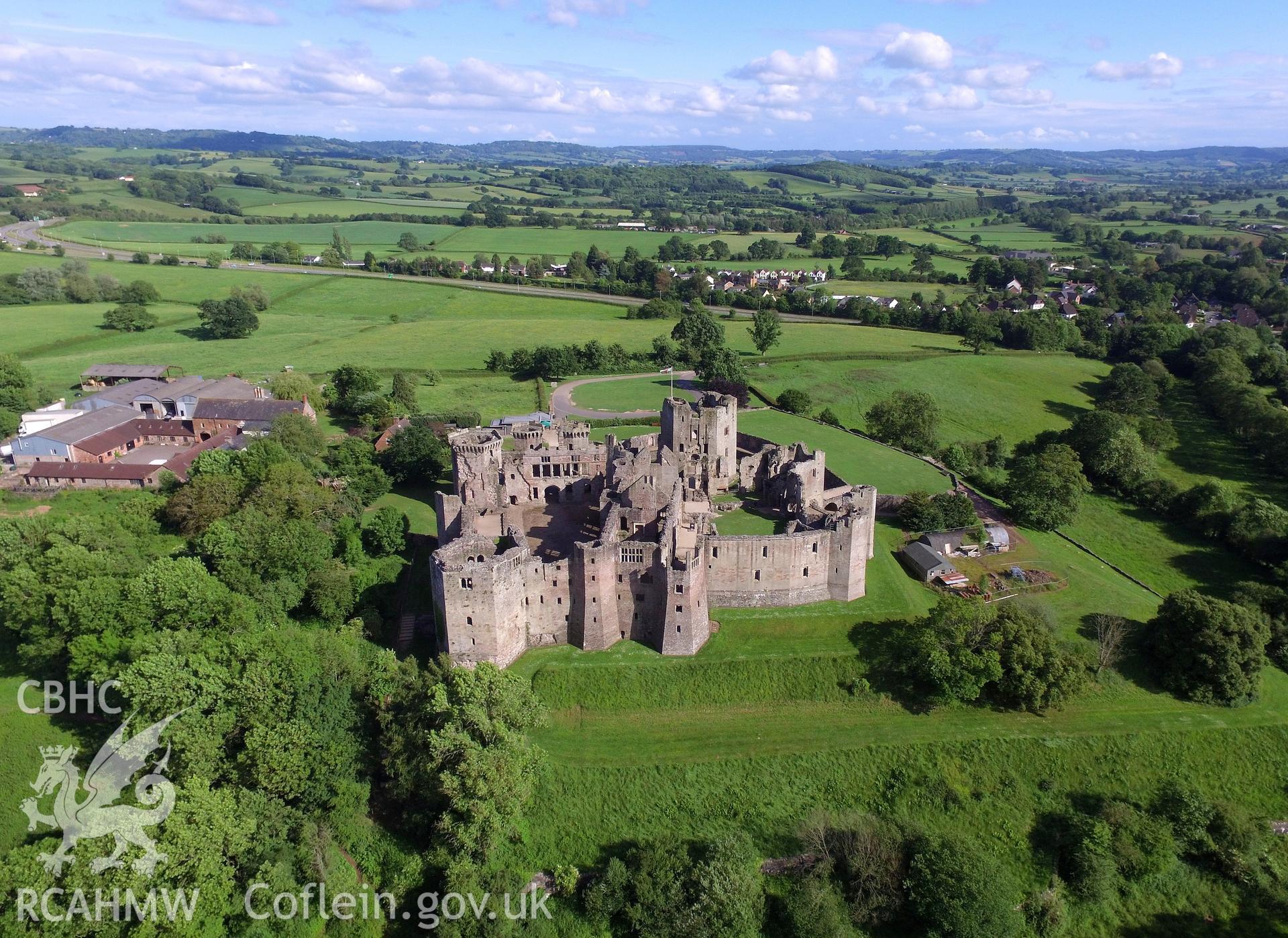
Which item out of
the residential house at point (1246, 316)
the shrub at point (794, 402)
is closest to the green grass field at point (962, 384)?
the shrub at point (794, 402)

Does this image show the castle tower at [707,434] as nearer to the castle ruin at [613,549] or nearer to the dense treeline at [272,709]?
the castle ruin at [613,549]

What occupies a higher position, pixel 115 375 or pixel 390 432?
pixel 115 375

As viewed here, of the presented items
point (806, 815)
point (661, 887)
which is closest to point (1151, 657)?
point (806, 815)

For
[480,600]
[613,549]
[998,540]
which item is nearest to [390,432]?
[480,600]

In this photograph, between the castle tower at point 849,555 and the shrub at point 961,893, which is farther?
the castle tower at point 849,555

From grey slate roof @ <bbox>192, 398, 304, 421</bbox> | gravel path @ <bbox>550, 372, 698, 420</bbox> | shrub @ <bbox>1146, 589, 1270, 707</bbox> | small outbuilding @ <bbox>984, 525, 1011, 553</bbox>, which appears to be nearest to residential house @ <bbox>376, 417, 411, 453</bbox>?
grey slate roof @ <bbox>192, 398, 304, 421</bbox>

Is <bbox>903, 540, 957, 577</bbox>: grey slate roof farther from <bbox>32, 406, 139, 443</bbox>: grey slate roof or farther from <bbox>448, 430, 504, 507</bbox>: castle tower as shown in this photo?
<bbox>32, 406, 139, 443</bbox>: grey slate roof

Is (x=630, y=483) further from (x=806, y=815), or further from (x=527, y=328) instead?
(x=527, y=328)

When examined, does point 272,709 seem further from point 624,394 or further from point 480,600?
point 624,394
